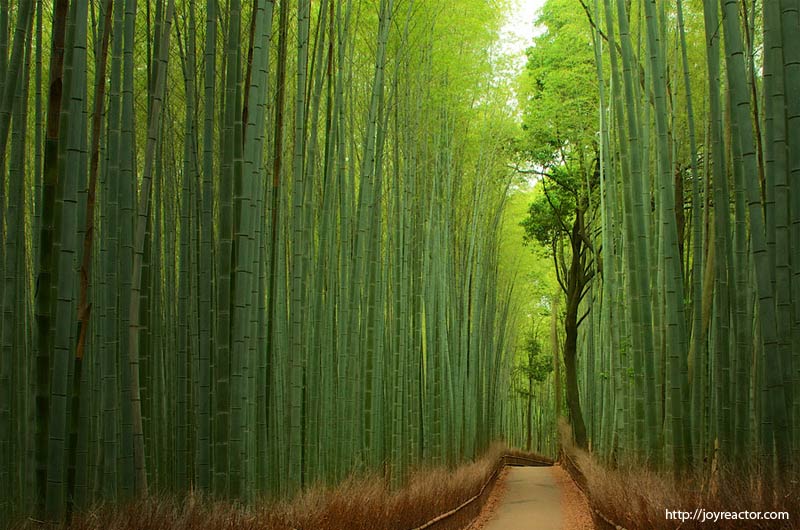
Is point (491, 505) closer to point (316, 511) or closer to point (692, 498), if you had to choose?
point (316, 511)

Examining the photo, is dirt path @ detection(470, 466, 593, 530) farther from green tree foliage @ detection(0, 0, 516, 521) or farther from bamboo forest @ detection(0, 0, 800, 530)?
green tree foliage @ detection(0, 0, 516, 521)

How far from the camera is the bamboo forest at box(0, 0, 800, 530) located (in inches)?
121

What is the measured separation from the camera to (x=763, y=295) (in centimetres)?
330

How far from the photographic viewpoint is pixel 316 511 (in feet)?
12.5

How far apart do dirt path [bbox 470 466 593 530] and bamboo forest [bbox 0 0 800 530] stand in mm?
132

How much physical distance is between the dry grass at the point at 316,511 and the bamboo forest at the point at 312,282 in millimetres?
22

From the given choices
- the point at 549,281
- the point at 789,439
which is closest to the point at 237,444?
A: the point at 789,439

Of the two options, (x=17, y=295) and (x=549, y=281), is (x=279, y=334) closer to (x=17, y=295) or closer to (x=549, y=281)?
(x=17, y=295)

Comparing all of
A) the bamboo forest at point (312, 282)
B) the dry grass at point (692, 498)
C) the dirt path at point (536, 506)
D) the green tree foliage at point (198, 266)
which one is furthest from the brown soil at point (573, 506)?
the dry grass at point (692, 498)

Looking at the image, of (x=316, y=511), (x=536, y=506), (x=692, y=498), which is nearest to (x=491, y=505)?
(x=536, y=506)

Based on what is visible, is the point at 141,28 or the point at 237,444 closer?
the point at 237,444

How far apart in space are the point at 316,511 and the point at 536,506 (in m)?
6.17

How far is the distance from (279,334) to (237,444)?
6.49ft

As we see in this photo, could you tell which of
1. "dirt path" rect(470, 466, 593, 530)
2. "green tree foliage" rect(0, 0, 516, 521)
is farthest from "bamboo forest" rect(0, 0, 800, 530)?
"dirt path" rect(470, 466, 593, 530)
